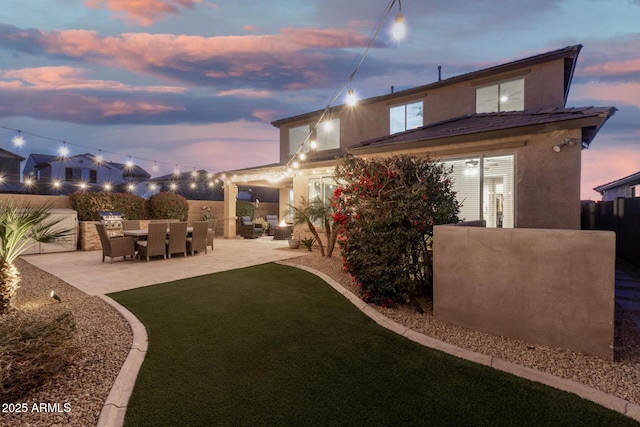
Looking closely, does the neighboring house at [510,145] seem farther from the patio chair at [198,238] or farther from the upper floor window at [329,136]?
the upper floor window at [329,136]

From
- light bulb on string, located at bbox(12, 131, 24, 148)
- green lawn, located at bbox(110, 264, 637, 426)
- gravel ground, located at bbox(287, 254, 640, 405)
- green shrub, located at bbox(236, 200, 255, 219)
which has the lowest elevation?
green lawn, located at bbox(110, 264, 637, 426)

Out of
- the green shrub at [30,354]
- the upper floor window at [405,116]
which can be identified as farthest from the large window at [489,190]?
the green shrub at [30,354]

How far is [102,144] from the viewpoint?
32781 millimetres

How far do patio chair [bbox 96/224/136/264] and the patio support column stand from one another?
6.90 m

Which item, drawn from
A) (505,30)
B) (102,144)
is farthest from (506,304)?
(102,144)

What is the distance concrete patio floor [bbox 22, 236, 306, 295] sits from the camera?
643cm

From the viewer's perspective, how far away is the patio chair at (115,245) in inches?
335

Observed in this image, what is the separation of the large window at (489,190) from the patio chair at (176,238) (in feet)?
25.8

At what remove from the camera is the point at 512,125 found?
622 centimetres

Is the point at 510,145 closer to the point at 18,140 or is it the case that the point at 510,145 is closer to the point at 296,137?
the point at 296,137

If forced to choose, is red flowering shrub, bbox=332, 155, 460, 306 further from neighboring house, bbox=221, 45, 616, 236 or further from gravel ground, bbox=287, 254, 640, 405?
neighboring house, bbox=221, 45, 616, 236

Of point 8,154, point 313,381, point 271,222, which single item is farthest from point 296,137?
point 8,154

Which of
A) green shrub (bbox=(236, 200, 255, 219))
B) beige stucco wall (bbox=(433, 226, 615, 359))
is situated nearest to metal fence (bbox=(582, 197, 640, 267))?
beige stucco wall (bbox=(433, 226, 615, 359))

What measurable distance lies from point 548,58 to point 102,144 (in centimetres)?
3855
